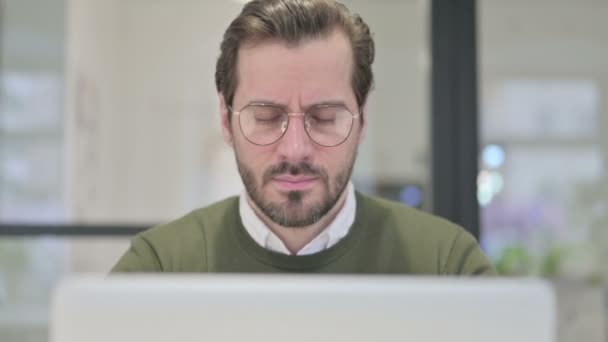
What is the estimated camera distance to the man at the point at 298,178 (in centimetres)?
70

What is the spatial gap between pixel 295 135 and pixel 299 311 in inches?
13.3

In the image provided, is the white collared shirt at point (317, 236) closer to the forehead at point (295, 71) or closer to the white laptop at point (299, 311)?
the forehead at point (295, 71)

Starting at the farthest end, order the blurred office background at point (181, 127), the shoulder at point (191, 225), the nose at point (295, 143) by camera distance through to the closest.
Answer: the blurred office background at point (181, 127), the shoulder at point (191, 225), the nose at point (295, 143)

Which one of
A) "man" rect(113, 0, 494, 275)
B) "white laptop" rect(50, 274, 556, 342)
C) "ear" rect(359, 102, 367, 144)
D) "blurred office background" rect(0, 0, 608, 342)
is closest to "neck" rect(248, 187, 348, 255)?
"man" rect(113, 0, 494, 275)

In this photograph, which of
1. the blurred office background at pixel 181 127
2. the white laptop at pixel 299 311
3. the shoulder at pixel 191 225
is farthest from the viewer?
the blurred office background at pixel 181 127

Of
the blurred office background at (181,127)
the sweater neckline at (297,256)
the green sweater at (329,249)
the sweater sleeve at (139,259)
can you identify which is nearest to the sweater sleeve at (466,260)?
the green sweater at (329,249)

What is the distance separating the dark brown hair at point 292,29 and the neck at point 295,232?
14 centimetres

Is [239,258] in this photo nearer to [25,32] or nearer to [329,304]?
[329,304]

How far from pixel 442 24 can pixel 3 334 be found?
5.80ft

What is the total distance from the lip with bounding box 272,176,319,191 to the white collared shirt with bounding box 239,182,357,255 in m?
0.07

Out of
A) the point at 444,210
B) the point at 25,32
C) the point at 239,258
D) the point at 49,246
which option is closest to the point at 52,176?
the point at 49,246

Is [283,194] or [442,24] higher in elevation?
[442,24]

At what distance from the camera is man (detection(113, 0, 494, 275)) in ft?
2.29

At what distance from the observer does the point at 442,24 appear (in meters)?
1.20
